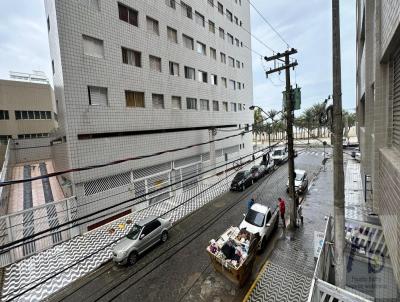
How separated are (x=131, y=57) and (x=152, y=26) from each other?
3.75 m

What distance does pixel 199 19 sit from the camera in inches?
844

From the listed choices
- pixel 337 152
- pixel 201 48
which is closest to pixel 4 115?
pixel 201 48

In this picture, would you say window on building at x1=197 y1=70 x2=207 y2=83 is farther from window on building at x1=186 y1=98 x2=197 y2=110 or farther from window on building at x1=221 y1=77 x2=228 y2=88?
window on building at x1=221 y1=77 x2=228 y2=88

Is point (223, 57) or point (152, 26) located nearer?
point (152, 26)

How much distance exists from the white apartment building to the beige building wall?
1583 centimetres

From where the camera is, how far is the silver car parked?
994cm

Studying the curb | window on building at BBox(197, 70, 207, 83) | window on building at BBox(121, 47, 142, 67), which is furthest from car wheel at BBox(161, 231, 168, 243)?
window on building at BBox(197, 70, 207, 83)

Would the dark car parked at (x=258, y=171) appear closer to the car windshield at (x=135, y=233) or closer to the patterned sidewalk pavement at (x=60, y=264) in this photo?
the patterned sidewalk pavement at (x=60, y=264)

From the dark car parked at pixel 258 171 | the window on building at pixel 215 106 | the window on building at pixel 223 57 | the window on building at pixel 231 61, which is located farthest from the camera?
the window on building at pixel 231 61

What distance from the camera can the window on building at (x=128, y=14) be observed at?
14.2m

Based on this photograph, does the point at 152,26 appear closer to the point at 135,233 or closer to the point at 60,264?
the point at 135,233

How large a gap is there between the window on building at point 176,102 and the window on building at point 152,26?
5108 mm

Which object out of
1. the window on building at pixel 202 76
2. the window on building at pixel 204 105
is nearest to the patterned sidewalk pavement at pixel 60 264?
the window on building at pixel 204 105

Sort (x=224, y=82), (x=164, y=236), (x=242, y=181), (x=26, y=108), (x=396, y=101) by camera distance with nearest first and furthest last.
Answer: (x=396, y=101)
(x=164, y=236)
(x=242, y=181)
(x=224, y=82)
(x=26, y=108)
